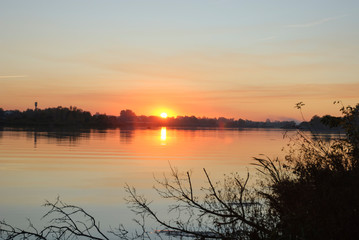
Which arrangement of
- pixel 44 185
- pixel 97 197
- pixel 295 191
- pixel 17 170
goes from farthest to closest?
1. pixel 17 170
2. pixel 44 185
3. pixel 97 197
4. pixel 295 191

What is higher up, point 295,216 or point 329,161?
point 329,161

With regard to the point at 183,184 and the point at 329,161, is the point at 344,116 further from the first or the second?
the point at 183,184

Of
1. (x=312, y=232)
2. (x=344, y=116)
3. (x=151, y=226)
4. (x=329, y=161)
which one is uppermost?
(x=344, y=116)

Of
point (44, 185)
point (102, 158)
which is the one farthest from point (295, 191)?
point (102, 158)

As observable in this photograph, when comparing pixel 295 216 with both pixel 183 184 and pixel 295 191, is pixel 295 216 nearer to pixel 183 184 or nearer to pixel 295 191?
pixel 295 191

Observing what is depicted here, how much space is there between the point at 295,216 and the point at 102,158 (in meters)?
39.5

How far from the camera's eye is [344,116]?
45.3 ft

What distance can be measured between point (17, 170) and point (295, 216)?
1178 inches

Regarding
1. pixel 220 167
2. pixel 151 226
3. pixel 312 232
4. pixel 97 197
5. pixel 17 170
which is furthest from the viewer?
pixel 220 167

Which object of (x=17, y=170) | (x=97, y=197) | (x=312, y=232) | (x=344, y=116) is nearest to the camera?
(x=312, y=232)

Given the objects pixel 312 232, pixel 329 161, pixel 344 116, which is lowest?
pixel 312 232

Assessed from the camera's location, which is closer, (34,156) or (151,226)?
(151,226)

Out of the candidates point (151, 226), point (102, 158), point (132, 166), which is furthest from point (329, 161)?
point (102, 158)

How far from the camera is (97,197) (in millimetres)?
24469
